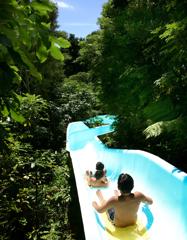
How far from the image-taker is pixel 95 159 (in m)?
9.73

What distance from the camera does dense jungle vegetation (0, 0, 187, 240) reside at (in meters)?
Result: 1.37

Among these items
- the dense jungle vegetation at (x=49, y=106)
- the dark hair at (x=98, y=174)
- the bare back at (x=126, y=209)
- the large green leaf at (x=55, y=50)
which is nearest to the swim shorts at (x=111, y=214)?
the bare back at (x=126, y=209)

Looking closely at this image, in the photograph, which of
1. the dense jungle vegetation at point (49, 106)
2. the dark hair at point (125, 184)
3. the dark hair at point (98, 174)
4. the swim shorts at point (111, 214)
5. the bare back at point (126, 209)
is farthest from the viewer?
the dark hair at point (98, 174)

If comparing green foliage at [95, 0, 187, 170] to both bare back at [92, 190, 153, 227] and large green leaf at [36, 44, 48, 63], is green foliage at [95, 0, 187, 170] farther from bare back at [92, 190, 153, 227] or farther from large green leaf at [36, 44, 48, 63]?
large green leaf at [36, 44, 48, 63]

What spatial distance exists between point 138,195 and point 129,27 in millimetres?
5864

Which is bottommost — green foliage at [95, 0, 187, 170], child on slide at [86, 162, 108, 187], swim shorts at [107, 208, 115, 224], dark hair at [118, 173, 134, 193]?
swim shorts at [107, 208, 115, 224]

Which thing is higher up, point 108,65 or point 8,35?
point 108,65

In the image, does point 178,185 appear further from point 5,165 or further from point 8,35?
point 8,35

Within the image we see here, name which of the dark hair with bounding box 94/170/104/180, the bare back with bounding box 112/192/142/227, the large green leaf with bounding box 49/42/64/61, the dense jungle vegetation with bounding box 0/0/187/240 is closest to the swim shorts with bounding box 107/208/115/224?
the bare back with bounding box 112/192/142/227

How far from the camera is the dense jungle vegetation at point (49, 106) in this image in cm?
137

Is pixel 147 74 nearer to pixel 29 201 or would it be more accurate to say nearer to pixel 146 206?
pixel 146 206

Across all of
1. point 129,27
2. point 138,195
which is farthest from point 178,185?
point 129,27

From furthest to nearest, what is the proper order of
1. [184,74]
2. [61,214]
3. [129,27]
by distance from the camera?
[129,27]
[184,74]
[61,214]

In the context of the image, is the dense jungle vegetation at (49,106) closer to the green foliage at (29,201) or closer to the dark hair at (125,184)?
the green foliage at (29,201)
